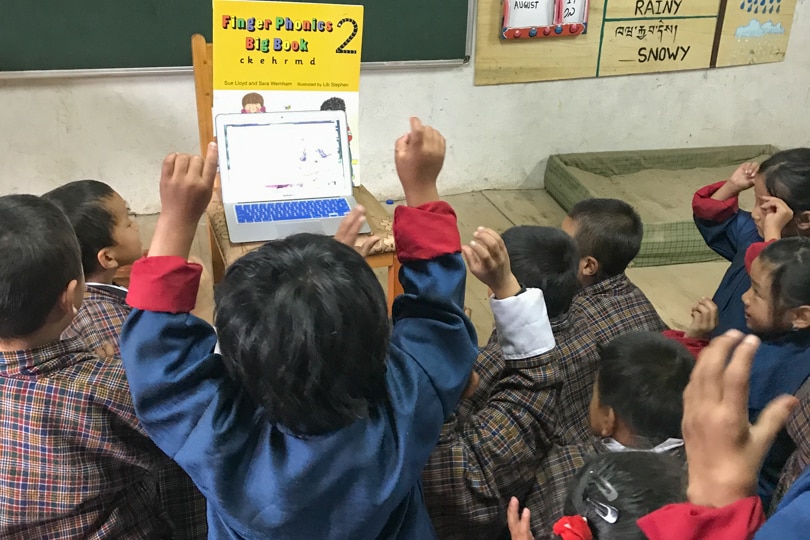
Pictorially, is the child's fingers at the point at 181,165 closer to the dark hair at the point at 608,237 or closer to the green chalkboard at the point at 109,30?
the dark hair at the point at 608,237

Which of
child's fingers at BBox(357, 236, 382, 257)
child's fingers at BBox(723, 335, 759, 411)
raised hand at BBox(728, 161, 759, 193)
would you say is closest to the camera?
child's fingers at BBox(723, 335, 759, 411)

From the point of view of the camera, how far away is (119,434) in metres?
1.03

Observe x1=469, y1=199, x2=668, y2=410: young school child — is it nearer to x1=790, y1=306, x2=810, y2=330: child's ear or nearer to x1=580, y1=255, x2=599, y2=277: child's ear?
x1=580, y1=255, x2=599, y2=277: child's ear

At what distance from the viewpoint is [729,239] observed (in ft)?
6.64

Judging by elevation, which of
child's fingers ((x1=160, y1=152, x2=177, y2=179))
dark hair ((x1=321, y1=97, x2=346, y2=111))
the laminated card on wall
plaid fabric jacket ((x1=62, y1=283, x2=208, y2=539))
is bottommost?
plaid fabric jacket ((x1=62, y1=283, x2=208, y2=539))

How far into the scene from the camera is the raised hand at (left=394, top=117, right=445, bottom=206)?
0.97m

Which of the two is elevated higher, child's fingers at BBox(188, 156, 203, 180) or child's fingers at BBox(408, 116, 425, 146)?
child's fingers at BBox(408, 116, 425, 146)

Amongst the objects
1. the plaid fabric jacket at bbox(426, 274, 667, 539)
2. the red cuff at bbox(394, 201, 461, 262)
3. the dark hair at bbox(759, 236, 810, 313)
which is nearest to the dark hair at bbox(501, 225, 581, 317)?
the plaid fabric jacket at bbox(426, 274, 667, 539)

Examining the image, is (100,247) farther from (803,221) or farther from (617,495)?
(803,221)

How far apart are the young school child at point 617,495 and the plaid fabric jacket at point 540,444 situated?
21cm

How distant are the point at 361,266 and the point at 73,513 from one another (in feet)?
2.21

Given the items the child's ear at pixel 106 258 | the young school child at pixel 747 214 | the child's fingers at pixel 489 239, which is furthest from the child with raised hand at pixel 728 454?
the child's ear at pixel 106 258

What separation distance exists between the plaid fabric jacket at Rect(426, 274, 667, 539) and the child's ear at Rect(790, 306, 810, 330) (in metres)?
0.38

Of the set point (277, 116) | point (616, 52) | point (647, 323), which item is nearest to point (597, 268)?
point (647, 323)
